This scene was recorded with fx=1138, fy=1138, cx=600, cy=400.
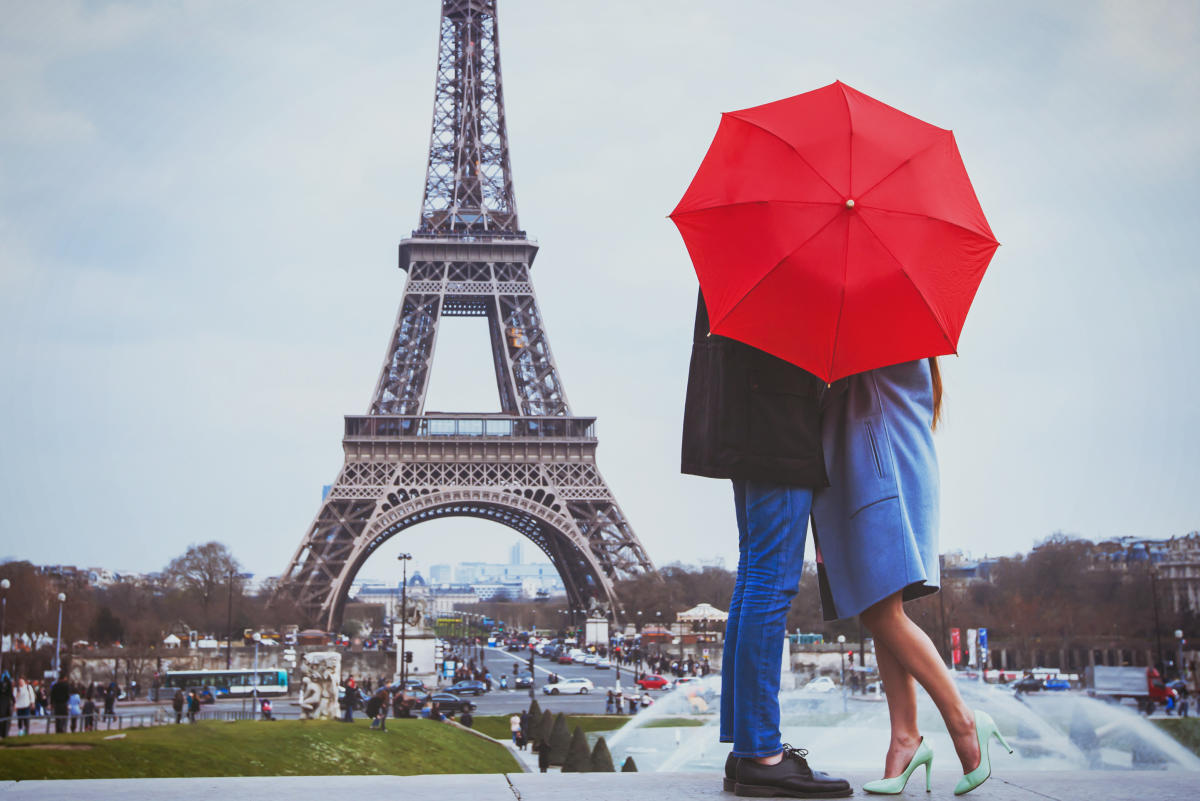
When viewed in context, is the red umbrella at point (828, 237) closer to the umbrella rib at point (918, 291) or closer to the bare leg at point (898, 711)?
the umbrella rib at point (918, 291)

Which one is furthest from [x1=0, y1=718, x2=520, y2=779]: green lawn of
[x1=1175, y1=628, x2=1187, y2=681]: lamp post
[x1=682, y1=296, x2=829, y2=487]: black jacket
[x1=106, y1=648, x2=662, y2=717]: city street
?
[x1=1175, y1=628, x2=1187, y2=681]: lamp post

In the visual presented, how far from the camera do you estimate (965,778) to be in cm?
380

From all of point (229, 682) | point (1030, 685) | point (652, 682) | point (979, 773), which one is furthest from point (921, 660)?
point (229, 682)

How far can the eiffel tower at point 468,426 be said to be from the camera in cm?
4688

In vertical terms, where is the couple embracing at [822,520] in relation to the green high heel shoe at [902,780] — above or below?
above

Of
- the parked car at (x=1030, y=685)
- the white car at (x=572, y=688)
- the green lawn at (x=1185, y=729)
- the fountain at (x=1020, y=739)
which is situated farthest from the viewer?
the white car at (x=572, y=688)

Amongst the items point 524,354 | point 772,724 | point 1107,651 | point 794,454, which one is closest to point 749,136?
point 794,454

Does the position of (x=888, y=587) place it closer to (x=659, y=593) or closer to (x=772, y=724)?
(x=772, y=724)

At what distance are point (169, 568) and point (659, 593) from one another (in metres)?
43.3

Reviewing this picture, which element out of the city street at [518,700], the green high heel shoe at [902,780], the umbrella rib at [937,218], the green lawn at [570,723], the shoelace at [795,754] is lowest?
the city street at [518,700]

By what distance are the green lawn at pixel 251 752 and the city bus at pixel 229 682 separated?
20505mm

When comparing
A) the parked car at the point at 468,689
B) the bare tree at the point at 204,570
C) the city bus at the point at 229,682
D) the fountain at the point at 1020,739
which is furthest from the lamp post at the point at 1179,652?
the bare tree at the point at 204,570

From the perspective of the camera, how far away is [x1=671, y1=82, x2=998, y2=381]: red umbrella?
149 inches

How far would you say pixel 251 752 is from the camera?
16203 millimetres
